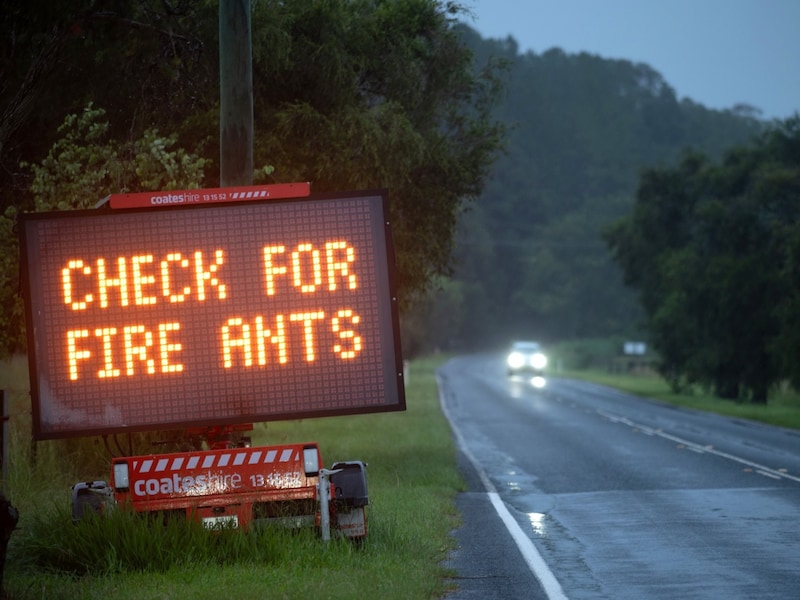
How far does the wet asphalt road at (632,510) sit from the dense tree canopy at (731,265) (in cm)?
1157

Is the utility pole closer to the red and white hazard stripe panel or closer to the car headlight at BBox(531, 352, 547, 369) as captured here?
the red and white hazard stripe panel

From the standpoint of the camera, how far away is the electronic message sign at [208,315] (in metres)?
10.3

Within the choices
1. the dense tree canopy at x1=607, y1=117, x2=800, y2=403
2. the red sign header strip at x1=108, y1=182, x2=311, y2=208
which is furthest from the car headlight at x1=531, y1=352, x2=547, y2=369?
the red sign header strip at x1=108, y1=182, x2=311, y2=208

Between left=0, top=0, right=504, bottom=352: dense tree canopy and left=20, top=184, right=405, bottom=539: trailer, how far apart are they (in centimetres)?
206

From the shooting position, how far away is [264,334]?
34.4ft

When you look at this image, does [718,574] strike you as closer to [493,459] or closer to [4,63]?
[4,63]

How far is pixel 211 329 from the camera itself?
10.5 meters

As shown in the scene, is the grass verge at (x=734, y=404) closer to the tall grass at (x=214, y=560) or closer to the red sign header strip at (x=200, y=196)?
the tall grass at (x=214, y=560)

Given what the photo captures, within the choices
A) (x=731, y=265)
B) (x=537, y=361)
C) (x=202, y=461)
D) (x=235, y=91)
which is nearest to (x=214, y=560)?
(x=202, y=461)

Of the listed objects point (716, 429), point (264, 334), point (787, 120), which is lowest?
Result: point (716, 429)

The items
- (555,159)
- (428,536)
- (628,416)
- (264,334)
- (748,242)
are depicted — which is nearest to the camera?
(264,334)

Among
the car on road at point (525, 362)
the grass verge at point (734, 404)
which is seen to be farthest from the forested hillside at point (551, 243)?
the grass verge at point (734, 404)

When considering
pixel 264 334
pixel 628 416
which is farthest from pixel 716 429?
pixel 264 334

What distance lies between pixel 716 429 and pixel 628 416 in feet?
18.2
